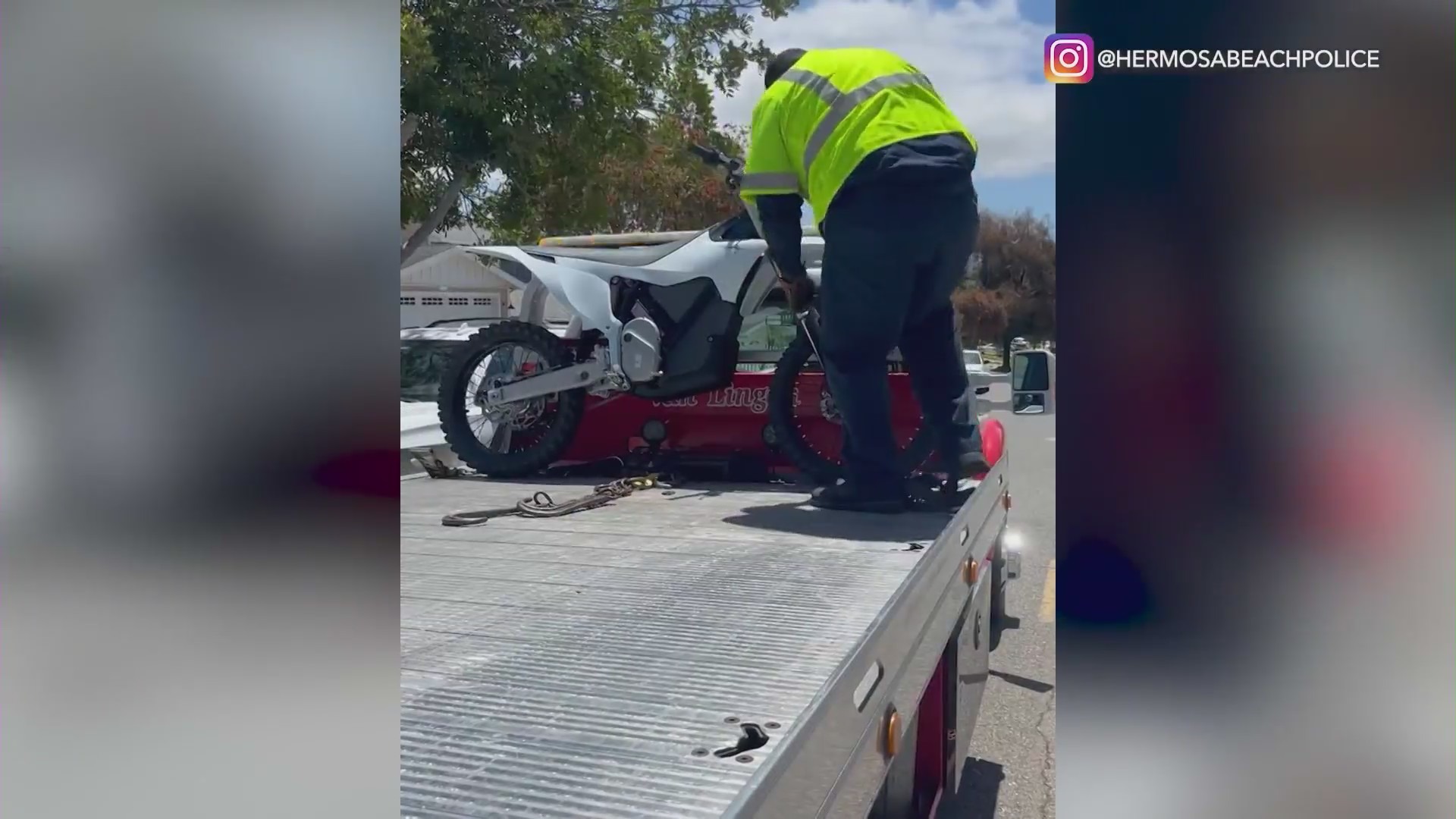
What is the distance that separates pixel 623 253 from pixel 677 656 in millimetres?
2816

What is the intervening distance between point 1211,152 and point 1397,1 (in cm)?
23

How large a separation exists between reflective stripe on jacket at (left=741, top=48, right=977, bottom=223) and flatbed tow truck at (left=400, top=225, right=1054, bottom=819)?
0.73m

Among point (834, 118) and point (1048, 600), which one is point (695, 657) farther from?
point (1048, 600)

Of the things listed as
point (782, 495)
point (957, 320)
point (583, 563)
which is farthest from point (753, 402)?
point (583, 563)

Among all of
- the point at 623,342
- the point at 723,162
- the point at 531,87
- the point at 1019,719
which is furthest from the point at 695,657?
the point at 531,87

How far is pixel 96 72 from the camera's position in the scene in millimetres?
595

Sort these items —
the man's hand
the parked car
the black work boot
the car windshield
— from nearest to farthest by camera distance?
the black work boot
the man's hand
the parked car
the car windshield

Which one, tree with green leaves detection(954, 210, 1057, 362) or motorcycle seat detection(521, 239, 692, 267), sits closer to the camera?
tree with green leaves detection(954, 210, 1057, 362)

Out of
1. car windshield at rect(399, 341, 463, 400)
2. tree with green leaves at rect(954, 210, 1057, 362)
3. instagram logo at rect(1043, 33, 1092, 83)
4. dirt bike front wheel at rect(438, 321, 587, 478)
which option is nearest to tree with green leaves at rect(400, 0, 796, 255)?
car windshield at rect(399, 341, 463, 400)

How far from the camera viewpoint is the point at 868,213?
3.16 m

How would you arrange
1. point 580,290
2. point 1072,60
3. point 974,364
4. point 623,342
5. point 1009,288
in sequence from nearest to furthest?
point 1072,60, point 1009,288, point 623,342, point 580,290, point 974,364

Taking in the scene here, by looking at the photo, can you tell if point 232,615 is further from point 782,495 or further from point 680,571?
point 782,495

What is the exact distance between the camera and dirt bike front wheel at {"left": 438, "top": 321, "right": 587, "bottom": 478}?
441 centimetres

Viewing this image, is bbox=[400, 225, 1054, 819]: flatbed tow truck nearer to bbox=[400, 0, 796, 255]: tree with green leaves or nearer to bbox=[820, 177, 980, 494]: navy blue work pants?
bbox=[820, 177, 980, 494]: navy blue work pants
